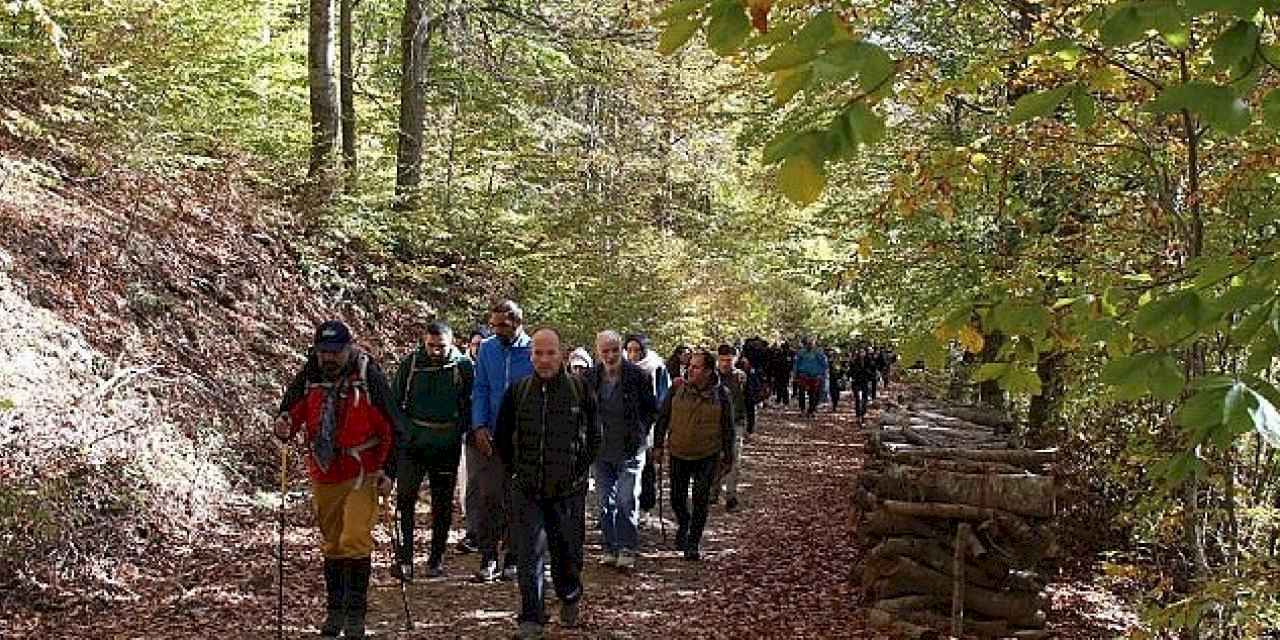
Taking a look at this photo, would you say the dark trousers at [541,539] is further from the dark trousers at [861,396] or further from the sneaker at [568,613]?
the dark trousers at [861,396]

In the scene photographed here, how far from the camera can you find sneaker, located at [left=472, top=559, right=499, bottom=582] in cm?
887

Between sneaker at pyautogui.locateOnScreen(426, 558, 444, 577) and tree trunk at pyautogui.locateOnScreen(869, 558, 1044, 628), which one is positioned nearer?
tree trunk at pyautogui.locateOnScreen(869, 558, 1044, 628)

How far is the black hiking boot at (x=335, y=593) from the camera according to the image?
6945 millimetres

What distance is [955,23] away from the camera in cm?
1134

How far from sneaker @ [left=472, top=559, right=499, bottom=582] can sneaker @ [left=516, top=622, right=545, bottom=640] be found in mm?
1670

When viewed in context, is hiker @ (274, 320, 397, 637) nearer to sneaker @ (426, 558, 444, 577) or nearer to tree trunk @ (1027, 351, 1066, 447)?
sneaker @ (426, 558, 444, 577)

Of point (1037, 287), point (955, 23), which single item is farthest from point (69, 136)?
point (1037, 287)

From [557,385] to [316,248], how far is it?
8.19m

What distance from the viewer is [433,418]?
28.5ft

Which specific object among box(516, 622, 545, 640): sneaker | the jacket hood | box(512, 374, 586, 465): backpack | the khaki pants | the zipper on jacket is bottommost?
box(516, 622, 545, 640): sneaker

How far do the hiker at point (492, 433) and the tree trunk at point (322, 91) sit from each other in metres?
7.47

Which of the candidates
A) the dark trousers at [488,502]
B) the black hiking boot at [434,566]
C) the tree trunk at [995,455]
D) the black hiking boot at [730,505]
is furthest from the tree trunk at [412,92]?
the tree trunk at [995,455]

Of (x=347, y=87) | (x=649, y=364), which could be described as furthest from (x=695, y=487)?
(x=347, y=87)

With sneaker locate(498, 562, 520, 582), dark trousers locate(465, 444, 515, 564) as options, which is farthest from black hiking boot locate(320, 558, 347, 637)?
sneaker locate(498, 562, 520, 582)
